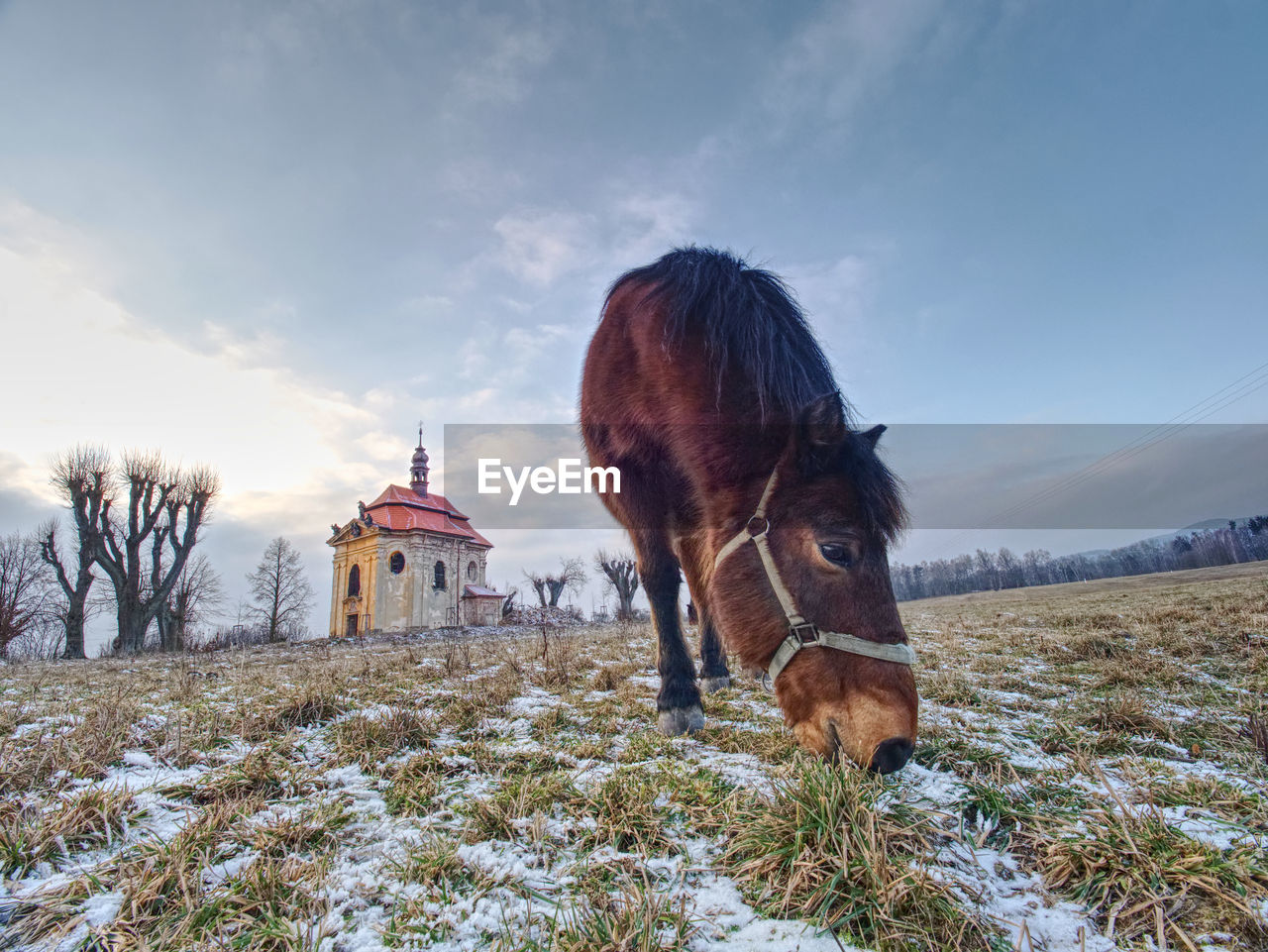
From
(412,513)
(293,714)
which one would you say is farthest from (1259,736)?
(412,513)

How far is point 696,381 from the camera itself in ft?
10.1

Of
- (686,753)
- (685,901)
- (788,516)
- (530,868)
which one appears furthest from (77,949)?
(788,516)

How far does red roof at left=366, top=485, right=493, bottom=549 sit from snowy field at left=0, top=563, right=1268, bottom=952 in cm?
4100

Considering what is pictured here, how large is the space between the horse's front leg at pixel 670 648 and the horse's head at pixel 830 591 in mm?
747

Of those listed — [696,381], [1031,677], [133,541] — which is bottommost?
[1031,677]

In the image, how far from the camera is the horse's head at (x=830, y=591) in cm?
202

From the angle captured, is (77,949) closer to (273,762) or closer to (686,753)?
(273,762)

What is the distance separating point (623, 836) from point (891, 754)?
975 mm

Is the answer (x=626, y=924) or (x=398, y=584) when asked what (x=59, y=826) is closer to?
(x=626, y=924)

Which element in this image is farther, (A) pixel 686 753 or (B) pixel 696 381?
(B) pixel 696 381

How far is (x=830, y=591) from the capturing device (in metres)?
2.29

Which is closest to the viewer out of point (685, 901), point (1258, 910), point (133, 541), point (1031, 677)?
point (1258, 910)

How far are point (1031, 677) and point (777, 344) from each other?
3732mm

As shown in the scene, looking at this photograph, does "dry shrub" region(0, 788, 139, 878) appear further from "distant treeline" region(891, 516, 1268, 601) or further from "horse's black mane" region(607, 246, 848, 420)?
"distant treeline" region(891, 516, 1268, 601)
